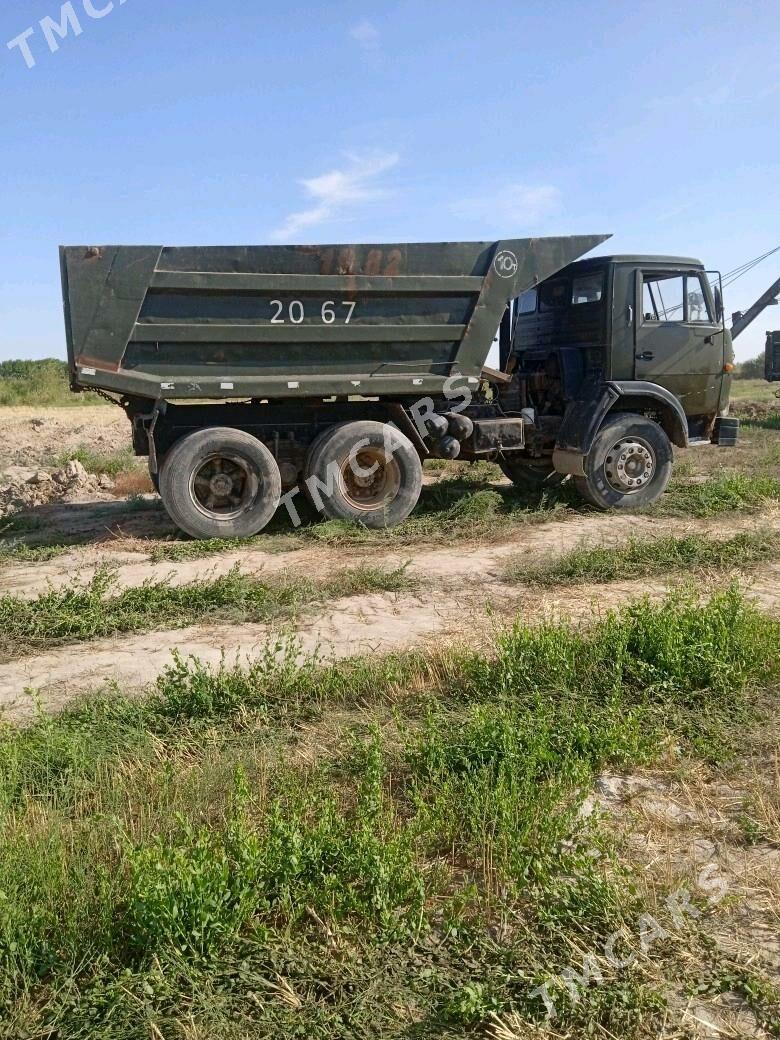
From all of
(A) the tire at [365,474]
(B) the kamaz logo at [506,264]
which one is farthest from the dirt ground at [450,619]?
(B) the kamaz logo at [506,264]

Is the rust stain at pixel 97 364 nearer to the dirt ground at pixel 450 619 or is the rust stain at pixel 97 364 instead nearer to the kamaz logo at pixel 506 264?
the dirt ground at pixel 450 619

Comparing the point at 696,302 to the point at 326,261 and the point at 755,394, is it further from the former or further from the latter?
the point at 755,394

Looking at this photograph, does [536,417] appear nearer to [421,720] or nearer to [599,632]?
[599,632]

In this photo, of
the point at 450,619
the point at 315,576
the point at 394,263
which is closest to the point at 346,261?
the point at 394,263

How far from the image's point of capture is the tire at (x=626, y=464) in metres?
9.21

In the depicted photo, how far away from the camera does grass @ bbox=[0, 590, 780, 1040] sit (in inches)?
95.7

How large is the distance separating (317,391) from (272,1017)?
6555 millimetres

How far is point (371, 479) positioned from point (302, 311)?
188 centimetres

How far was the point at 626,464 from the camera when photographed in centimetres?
936

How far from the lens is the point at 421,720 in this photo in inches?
164

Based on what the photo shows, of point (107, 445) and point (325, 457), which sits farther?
point (107, 445)

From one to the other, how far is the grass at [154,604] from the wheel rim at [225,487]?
1728mm

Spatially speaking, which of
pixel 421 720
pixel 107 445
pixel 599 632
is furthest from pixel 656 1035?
pixel 107 445

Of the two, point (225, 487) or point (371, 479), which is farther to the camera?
point (371, 479)
